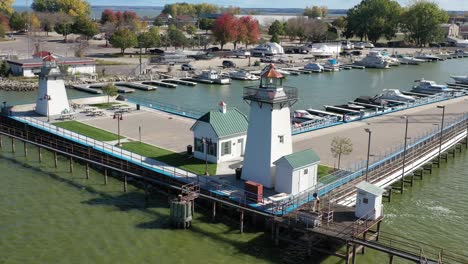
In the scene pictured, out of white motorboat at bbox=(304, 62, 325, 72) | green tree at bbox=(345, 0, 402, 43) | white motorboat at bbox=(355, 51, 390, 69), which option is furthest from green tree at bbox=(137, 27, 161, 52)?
green tree at bbox=(345, 0, 402, 43)

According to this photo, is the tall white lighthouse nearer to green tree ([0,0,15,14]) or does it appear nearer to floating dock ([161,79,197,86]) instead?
floating dock ([161,79,197,86])

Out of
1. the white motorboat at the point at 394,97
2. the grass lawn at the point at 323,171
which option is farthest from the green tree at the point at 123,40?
the grass lawn at the point at 323,171

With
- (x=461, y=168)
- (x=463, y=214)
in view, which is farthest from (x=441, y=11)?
(x=463, y=214)

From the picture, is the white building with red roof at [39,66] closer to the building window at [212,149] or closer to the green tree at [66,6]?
the building window at [212,149]

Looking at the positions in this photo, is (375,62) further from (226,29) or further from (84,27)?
(84,27)

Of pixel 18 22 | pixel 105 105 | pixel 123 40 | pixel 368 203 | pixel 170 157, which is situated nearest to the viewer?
pixel 368 203

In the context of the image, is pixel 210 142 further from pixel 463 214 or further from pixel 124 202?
pixel 463 214

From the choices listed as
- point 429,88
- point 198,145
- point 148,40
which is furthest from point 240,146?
point 148,40
